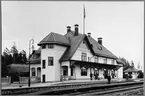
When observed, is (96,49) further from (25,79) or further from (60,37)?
(25,79)

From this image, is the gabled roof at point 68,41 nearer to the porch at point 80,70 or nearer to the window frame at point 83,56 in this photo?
the porch at point 80,70

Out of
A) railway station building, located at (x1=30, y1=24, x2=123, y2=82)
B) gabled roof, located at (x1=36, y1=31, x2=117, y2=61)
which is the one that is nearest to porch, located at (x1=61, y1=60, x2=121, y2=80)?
railway station building, located at (x1=30, y1=24, x2=123, y2=82)

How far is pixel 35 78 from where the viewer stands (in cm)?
3900

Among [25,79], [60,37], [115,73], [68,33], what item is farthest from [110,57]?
[25,79]

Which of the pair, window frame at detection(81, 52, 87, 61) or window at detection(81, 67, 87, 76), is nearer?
window at detection(81, 67, 87, 76)

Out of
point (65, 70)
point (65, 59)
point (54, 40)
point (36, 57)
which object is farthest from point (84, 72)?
point (36, 57)

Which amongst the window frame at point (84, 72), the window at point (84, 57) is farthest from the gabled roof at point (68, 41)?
the window frame at point (84, 72)

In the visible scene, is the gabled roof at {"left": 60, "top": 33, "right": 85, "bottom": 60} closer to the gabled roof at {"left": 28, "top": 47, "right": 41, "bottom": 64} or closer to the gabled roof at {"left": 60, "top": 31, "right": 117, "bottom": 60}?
the gabled roof at {"left": 60, "top": 31, "right": 117, "bottom": 60}

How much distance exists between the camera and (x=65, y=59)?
39875 millimetres

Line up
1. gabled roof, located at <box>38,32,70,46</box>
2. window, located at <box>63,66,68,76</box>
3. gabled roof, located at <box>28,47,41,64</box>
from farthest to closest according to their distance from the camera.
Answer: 1. gabled roof, located at <box>28,47,41,64</box>
2. window, located at <box>63,66,68,76</box>
3. gabled roof, located at <box>38,32,70,46</box>

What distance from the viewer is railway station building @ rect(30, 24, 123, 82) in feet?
131

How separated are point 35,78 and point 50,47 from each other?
558 centimetres

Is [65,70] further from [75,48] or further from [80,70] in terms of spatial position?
[75,48]

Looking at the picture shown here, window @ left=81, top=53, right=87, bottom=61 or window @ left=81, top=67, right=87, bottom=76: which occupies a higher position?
window @ left=81, top=53, right=87, bottom=61
